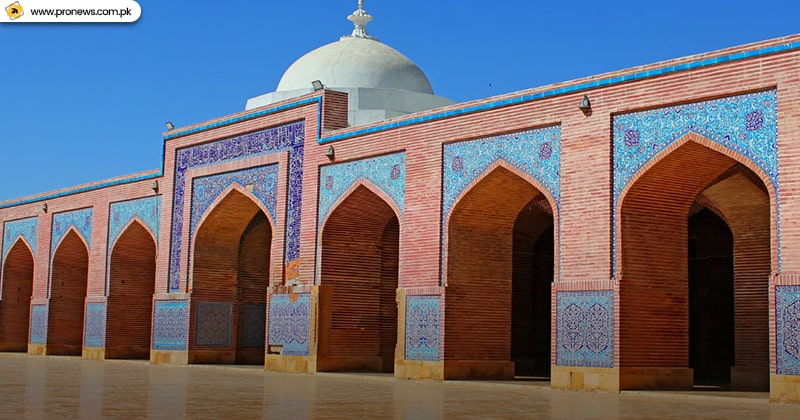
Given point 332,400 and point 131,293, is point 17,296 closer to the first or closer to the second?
point 131,293

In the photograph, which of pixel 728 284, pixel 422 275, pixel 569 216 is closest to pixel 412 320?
pixel 422 275

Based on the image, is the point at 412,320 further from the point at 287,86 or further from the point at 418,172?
the point at 287,86

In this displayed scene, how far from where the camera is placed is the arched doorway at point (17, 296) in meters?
21.6

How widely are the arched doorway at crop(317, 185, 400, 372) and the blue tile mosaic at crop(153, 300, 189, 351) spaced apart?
327 cm

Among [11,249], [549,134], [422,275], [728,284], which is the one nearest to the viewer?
[549,134]

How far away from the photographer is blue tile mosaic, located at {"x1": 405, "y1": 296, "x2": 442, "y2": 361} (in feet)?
39.0

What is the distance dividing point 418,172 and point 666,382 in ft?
12.5

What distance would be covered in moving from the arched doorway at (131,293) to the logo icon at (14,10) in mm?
6583

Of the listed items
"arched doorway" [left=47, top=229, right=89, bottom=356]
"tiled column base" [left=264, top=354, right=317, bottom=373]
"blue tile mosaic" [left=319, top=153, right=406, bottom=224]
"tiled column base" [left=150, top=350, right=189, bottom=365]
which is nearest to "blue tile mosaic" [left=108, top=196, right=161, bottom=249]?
"arched doorway" [left=47, top=229, right=89, bottom=356]

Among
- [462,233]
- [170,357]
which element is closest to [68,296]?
[170,357]

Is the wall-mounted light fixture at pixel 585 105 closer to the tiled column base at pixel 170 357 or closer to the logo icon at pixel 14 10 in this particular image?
the logo icon at pixel 14 10

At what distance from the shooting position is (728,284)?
45.3ft

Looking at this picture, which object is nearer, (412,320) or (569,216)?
(569,216)

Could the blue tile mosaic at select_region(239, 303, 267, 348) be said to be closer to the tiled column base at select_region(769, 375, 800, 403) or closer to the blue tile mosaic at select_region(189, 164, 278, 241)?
the blue tile mosaic at select_region(189, 164, 278, 241)
